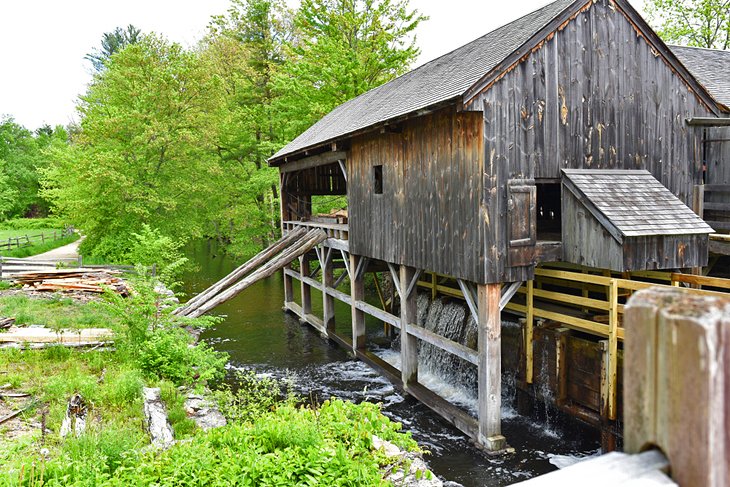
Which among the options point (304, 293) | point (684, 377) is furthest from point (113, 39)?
Result: point (684, 377)

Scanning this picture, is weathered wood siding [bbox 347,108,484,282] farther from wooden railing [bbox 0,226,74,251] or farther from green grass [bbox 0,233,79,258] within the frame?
wooden railing [bbox 0,226,74,251]

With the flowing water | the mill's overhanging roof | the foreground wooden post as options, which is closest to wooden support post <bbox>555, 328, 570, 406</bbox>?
the flowing water

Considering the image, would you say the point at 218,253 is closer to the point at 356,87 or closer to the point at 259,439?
the point at 356,87

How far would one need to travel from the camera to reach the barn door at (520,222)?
29.2 ft

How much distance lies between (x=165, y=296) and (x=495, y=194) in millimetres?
6579

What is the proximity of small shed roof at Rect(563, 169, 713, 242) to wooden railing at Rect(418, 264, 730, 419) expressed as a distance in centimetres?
83

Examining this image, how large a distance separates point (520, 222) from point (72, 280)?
49.4 ft

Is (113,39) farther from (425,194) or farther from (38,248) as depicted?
(425,194)

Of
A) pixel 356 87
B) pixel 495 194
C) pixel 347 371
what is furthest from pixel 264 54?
pixel 495 194

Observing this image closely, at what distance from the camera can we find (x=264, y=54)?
3061 centimetres

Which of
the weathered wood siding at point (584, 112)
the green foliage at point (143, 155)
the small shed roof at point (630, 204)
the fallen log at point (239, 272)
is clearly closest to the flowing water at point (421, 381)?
the fallen log at point (239, 272)

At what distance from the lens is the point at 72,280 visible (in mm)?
17828

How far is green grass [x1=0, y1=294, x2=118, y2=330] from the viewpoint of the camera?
12.2 m

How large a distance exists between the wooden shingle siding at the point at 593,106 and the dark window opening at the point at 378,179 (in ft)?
15.0
